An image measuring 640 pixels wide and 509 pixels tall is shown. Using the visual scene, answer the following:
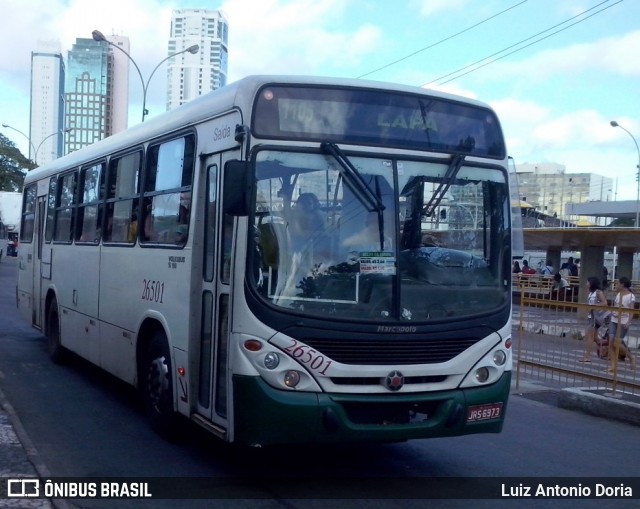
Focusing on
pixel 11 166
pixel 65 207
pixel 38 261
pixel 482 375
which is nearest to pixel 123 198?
pixel 65 207

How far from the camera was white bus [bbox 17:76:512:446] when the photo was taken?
6.19 m

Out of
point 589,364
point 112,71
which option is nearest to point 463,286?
point 589,364

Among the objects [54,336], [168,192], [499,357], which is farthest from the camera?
[54,336]

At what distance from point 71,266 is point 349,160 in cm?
655

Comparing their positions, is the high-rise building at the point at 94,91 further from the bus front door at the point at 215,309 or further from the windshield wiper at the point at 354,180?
the windshield wiper at the point at 354,180

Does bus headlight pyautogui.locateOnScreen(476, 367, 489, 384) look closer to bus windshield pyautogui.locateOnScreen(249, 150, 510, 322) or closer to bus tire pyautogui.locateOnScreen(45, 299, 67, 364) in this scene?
bus windshield pyautogui.locateOnScreen(249, 150, 510, 322)

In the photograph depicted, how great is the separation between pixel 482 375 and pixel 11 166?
76.5 metres

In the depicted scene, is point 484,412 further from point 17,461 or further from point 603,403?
point 603,403

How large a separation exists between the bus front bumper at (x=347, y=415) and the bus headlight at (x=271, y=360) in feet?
0.41

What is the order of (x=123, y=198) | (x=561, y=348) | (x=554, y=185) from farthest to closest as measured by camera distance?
(x=554, y=185), (x=561, y=348), (x=123, y=198)

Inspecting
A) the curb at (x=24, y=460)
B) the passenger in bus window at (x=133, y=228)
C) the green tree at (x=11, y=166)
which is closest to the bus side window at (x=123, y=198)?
the passenger in bus window at (x=133, y=228)

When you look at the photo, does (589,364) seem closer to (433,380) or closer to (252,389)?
(433,380)

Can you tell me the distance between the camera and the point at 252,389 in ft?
20.1

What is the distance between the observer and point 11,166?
7675 centimetres
